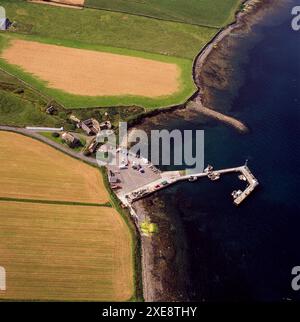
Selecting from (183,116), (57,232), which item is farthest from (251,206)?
(57,232)

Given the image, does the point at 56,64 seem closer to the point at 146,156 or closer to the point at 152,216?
the point at 146,156

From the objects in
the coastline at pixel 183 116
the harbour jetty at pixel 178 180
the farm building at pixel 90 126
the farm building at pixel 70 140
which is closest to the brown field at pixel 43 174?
the farm building at pixel 70 140

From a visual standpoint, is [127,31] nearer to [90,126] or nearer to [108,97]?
[108,97]
